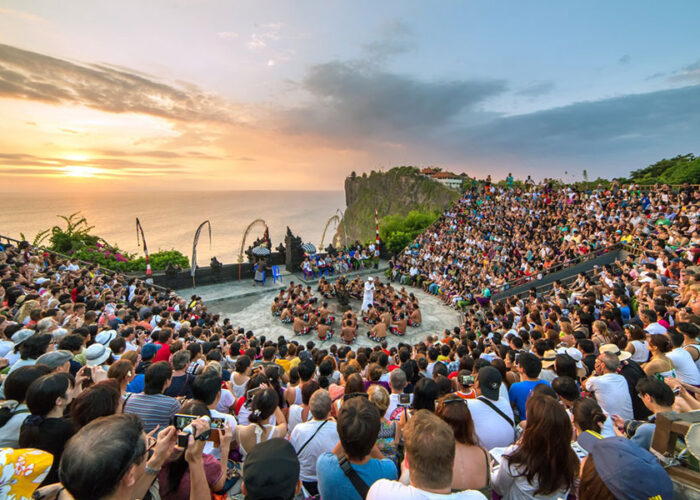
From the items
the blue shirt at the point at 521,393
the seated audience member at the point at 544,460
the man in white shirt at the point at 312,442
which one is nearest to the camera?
the seated audience member at the point at 544,460

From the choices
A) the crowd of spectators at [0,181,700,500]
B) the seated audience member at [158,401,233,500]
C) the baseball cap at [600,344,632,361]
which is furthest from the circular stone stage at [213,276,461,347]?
the seated audience member at [158,401,233,500]

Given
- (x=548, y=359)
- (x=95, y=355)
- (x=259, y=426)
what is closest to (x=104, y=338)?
(x=95, y=355)

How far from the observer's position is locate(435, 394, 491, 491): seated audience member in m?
2.51

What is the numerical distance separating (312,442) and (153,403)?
5.56ft

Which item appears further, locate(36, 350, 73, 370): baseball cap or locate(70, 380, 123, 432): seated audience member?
locate(36, 350, 73, 370): baseball cap

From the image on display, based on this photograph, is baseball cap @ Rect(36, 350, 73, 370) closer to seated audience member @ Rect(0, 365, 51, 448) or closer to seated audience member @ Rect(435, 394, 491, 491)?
seated audience member @ Rect(0, 365, 51, 448)

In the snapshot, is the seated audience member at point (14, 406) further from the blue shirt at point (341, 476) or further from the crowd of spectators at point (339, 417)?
the blue shirt at point (341, 476)

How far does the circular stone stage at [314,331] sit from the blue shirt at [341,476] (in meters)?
9.35

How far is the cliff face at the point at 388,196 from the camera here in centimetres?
6294

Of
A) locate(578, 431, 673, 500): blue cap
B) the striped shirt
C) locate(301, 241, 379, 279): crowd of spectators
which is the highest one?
locate(578, 431, 673, 500): blue cap

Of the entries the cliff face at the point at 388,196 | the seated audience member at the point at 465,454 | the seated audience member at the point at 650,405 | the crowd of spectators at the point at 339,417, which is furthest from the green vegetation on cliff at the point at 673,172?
the seated audience member at the point at 465,454

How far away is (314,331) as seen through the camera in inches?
499

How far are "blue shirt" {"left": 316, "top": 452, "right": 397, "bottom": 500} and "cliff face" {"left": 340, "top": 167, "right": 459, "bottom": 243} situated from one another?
5564 cm

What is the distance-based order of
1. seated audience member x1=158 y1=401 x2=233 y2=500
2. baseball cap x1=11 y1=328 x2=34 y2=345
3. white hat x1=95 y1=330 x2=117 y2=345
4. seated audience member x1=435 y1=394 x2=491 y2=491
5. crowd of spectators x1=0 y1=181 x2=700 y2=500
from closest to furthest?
1. crowd of spectators x1=0 y1=181 x2=700 y2=500
2. seated audience member x1=158 y1=401 x2=233 y2=500
3. seated audience member x1=435 y1=394 x2=491 y2=491
4. baseball cap x1=11 y1=328 x2=34 y2=345
5. white hat x1=95 y1=330 x2=117 y2=345
